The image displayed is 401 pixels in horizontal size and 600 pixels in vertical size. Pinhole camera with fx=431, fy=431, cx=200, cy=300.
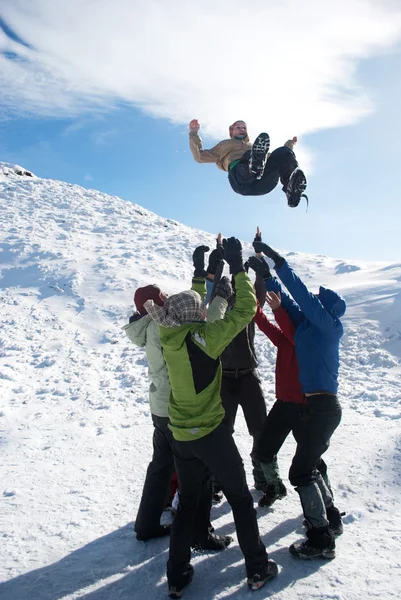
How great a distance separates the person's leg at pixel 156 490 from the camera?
413 centimetres

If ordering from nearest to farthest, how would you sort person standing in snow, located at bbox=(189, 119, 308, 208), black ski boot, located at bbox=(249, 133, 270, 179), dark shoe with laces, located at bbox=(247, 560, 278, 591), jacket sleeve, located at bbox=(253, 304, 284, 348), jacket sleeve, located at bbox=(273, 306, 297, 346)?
dark shoe with laces, located at bbox=(247, 560, 278, 591) < jacket sleeve, located at bbox=(273, 306, 297, 346) < black ski boot, located at bbox=(249, 133, 270, 179) < person standing in snow, located at bbox=(189, 119, 308, 208) < jacket sleeve, located at bbox=(253, 304, 284, 348)

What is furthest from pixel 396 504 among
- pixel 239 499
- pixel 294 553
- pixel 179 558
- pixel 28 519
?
pixel 28 519

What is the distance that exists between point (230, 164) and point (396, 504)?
4341 millimetres

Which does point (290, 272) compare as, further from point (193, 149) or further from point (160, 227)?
point (160, 227)

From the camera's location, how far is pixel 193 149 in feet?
17.3

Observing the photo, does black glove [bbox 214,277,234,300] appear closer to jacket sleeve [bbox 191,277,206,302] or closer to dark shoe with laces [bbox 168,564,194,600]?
jacket sleeve [bbox 191,277,206,302]

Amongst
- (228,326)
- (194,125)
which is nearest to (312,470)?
(228,326)

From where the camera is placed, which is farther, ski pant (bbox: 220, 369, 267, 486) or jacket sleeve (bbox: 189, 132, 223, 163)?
jacket sleeve (bbox: 189, 132, 223, 163)

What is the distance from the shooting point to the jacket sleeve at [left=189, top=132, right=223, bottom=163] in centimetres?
524

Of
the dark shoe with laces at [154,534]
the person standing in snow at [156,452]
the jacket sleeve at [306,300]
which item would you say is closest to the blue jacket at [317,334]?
the jacket sleeve at [306,300]

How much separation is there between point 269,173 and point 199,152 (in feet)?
3.34

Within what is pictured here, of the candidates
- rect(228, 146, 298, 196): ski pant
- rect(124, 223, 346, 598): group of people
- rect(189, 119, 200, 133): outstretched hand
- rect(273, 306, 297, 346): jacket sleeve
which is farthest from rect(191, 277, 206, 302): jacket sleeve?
rect(189, 119, 200, 133): outstretched hand

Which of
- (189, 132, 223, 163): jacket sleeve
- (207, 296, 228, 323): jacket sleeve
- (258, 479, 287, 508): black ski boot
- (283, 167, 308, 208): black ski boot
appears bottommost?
(258, 479, 287, 508): black ski boot

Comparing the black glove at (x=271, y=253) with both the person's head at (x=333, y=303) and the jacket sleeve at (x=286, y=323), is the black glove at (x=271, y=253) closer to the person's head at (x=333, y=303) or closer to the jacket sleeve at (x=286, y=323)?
the person's head at (x=333, y=303)
